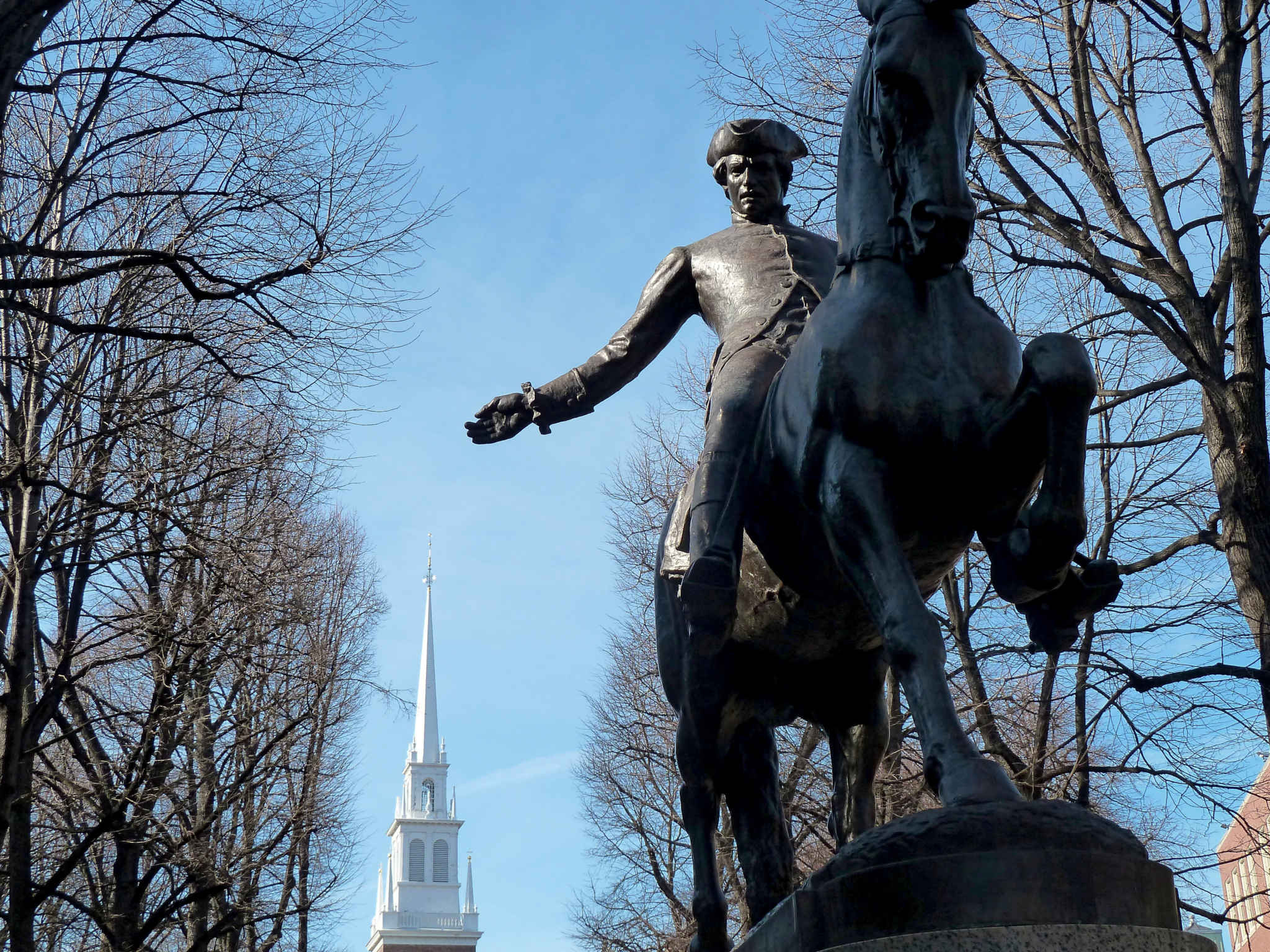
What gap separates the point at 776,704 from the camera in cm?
521

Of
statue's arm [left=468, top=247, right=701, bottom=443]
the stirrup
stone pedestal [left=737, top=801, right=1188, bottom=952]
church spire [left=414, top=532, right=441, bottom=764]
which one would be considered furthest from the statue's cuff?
church spire [left=414, top=532, right=441, bottom=764]

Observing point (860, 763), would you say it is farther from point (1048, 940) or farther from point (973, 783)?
point (1048, 940)

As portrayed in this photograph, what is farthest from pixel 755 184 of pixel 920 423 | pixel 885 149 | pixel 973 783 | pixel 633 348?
pixel 973 783

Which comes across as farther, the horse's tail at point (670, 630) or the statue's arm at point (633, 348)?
the statue's arm at point (633, 348)

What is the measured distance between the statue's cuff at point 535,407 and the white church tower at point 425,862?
7384 centimetres

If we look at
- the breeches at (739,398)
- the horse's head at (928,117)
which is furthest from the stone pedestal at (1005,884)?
the breeches at (739,398)

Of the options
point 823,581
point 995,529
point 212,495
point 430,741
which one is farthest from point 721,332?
point 430,741

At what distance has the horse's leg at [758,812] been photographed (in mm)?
5234

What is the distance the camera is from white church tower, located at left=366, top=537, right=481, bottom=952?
8162 cm

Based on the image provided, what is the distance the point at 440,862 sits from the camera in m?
86.8

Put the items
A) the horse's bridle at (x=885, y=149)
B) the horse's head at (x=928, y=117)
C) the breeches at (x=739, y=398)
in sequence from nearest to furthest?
the horse's head at (x=928, y=117), the horse's bridle at (x=885, y=149), the breeches at (x=739, y=398)

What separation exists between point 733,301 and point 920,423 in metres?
1.73

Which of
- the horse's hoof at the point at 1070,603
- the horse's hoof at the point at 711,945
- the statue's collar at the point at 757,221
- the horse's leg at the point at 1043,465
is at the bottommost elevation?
the horse's hoof at the point at 711,945

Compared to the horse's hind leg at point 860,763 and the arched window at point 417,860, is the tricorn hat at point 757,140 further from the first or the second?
the arched window at point 417,860
